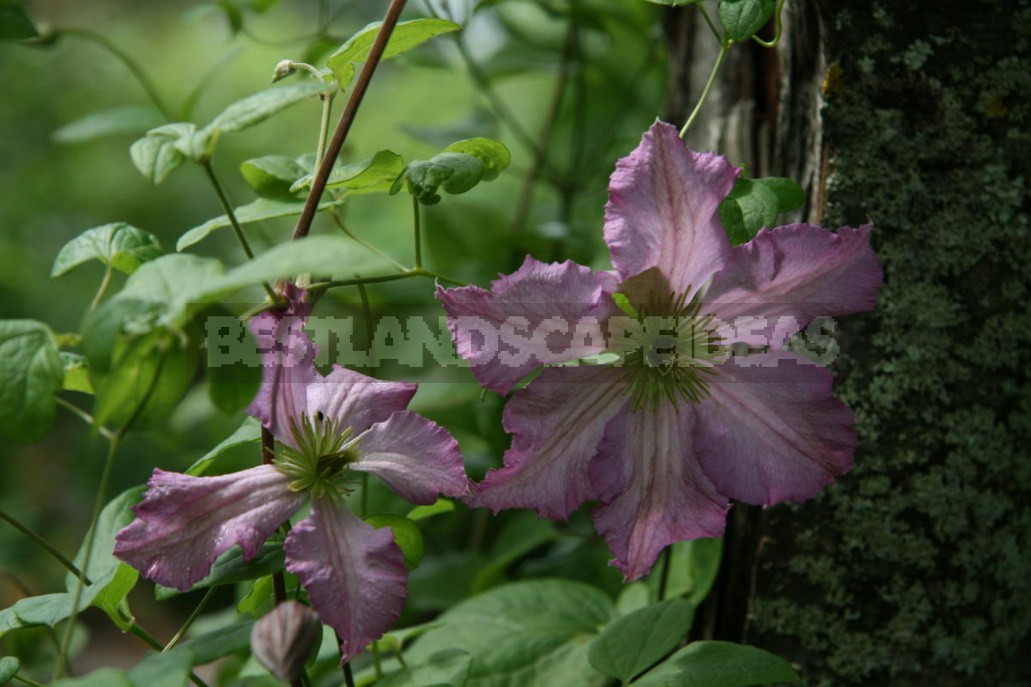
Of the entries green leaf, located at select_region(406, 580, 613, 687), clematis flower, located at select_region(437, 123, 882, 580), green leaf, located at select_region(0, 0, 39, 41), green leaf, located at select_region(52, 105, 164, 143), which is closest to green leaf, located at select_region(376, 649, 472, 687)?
green leaf, located at select_region(406, 580, 613, 687)

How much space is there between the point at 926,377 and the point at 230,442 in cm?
56

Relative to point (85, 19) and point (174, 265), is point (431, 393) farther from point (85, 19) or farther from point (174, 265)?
point (85, 19)

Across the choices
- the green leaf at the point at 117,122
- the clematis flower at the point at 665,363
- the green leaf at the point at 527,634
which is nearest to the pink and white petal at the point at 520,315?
the clematis flower at the point at 665,363

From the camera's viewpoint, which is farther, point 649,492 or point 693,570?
point 693,570

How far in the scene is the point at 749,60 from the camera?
2.88ft

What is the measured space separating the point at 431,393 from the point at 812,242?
0.64m

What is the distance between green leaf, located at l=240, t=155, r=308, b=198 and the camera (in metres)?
0.69

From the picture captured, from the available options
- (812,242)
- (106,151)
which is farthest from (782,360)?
(106,151)

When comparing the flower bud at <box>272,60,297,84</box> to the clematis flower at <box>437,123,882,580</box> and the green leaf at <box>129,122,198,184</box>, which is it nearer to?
the green leaf at <box>129,122,198,184</box>

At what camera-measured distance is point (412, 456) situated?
596 mm

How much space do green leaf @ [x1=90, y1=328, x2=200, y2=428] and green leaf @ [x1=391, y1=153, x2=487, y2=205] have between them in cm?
18

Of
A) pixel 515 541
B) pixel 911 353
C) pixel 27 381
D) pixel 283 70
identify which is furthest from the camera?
pixel 515 541

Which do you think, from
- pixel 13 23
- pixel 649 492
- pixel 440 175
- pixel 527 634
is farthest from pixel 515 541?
pixel 13 23

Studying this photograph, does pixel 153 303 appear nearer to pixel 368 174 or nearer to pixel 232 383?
pixel 232 383
